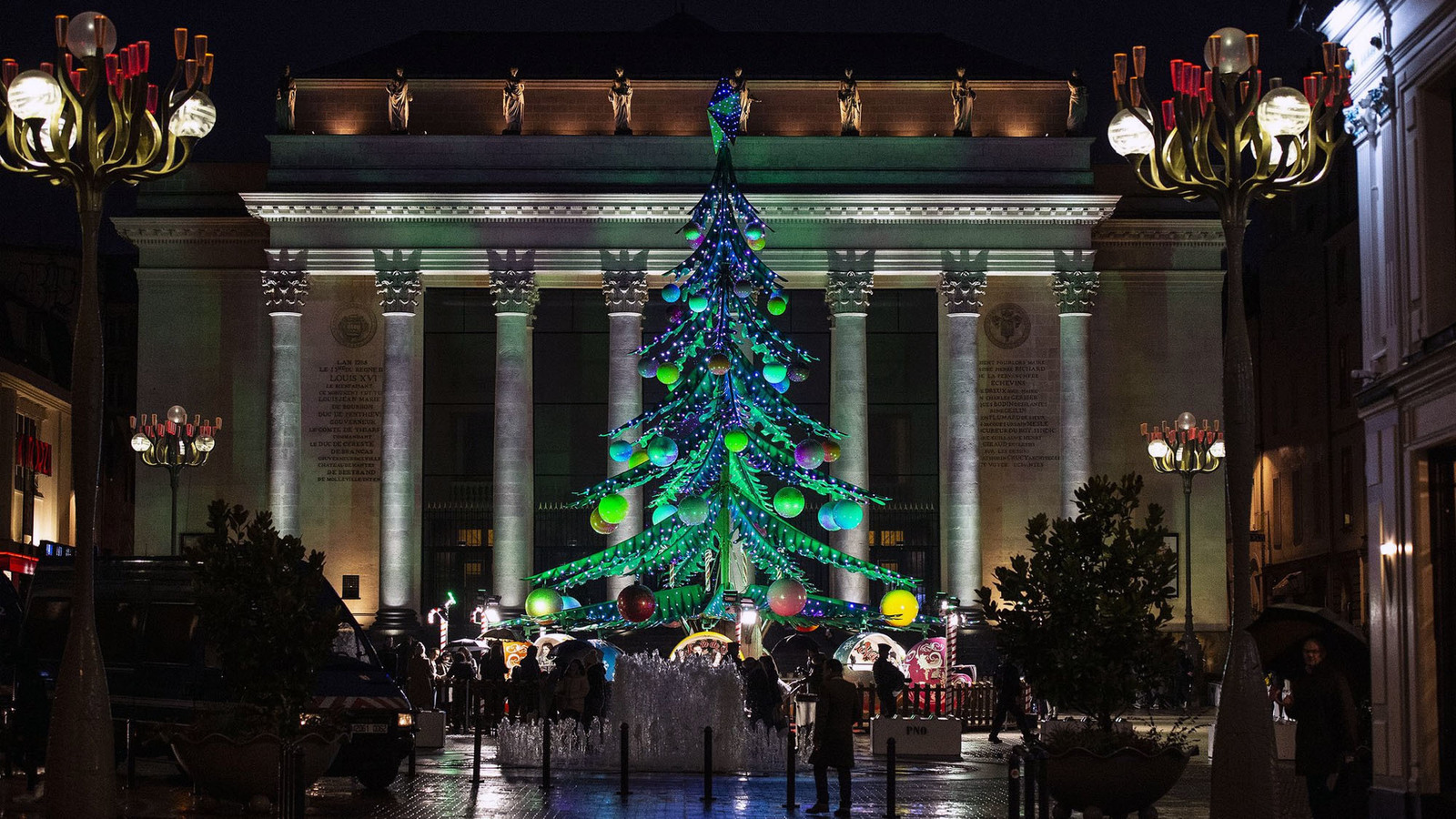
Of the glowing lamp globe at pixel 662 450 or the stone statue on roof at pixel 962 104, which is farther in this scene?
the stone statue on roof at pixel 962 104

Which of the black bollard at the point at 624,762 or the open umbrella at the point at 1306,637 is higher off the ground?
the open umbrella at the point at 1306,637

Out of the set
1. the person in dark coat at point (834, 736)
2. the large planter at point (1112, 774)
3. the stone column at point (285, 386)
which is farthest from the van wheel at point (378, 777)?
the stone column at point (285, 386)

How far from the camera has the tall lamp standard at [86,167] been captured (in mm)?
17219

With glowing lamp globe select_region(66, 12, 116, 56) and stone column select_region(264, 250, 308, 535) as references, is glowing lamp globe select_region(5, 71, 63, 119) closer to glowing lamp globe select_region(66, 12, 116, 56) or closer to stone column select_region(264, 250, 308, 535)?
glowing lamp globe select_region(66, 12, 116, 56)

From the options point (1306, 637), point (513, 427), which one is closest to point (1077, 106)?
point (513, 427)

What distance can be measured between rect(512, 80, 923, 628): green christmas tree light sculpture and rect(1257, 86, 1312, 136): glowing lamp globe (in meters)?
17.3

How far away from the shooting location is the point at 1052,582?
18.9 metres

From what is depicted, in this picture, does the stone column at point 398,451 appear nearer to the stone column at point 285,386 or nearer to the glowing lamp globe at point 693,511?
the stone column at point 285,386

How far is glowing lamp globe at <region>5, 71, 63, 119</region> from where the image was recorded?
1869cm

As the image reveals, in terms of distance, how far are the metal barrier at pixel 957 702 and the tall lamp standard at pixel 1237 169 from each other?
2035 cm

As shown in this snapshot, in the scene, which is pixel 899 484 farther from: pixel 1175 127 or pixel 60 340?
pixel 1175 127

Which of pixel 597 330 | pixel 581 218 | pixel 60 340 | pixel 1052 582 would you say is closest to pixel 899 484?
pixel 597 330

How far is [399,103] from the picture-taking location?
5231 centimetres

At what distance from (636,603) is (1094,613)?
18163mm
